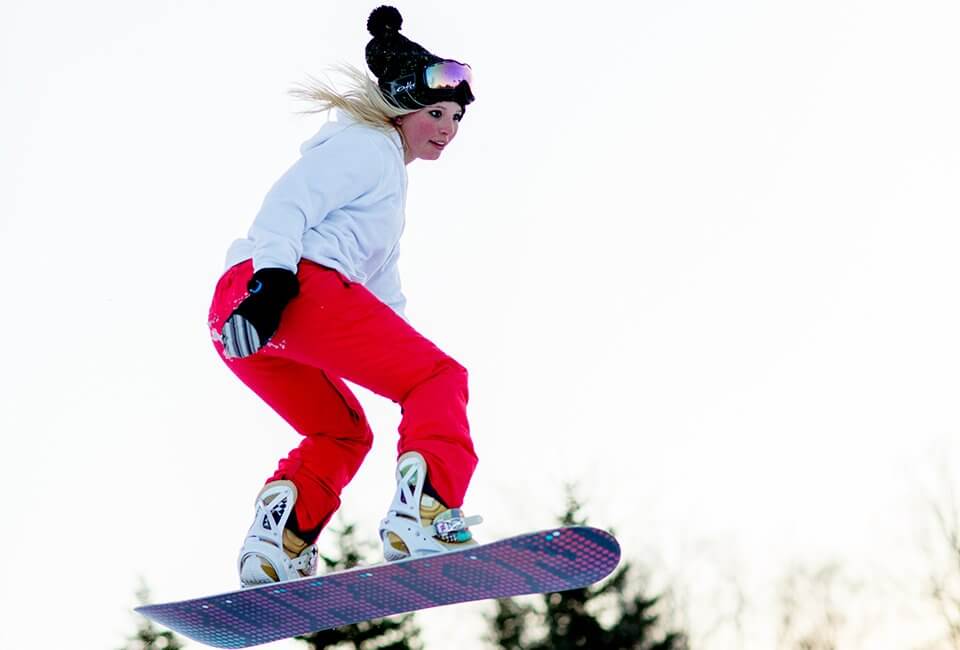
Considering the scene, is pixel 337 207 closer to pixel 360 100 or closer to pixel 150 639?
pixel 360 100

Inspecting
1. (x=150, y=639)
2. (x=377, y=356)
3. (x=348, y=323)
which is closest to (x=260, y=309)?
(x=348, y=323)

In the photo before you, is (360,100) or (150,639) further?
(150,639)

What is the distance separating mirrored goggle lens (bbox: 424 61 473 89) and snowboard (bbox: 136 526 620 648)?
1.79m

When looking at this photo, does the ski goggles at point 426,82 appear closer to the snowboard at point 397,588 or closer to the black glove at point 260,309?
the black glove at point 260,309

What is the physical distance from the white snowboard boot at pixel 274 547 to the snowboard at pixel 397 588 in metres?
0.12

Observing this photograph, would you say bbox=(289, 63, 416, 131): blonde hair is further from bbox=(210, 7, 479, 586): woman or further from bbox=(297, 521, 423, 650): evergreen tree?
bbox=(297, 521, 423, 650): evergreen tree

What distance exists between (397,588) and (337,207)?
1.38 meters

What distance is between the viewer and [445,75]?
550 centimetres

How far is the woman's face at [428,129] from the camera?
5.50 meters

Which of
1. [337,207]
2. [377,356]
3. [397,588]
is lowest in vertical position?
[397,588]

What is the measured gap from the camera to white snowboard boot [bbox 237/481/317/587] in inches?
213

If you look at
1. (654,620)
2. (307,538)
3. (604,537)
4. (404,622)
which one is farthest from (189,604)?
(654,620)

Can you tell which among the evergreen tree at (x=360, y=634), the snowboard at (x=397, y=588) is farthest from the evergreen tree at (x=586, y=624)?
the snowboard at (x=397, y=588)

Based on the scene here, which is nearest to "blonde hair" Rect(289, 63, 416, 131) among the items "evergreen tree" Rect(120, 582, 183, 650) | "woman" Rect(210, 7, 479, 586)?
"woman" Rect(210, 7, 479, 586)
